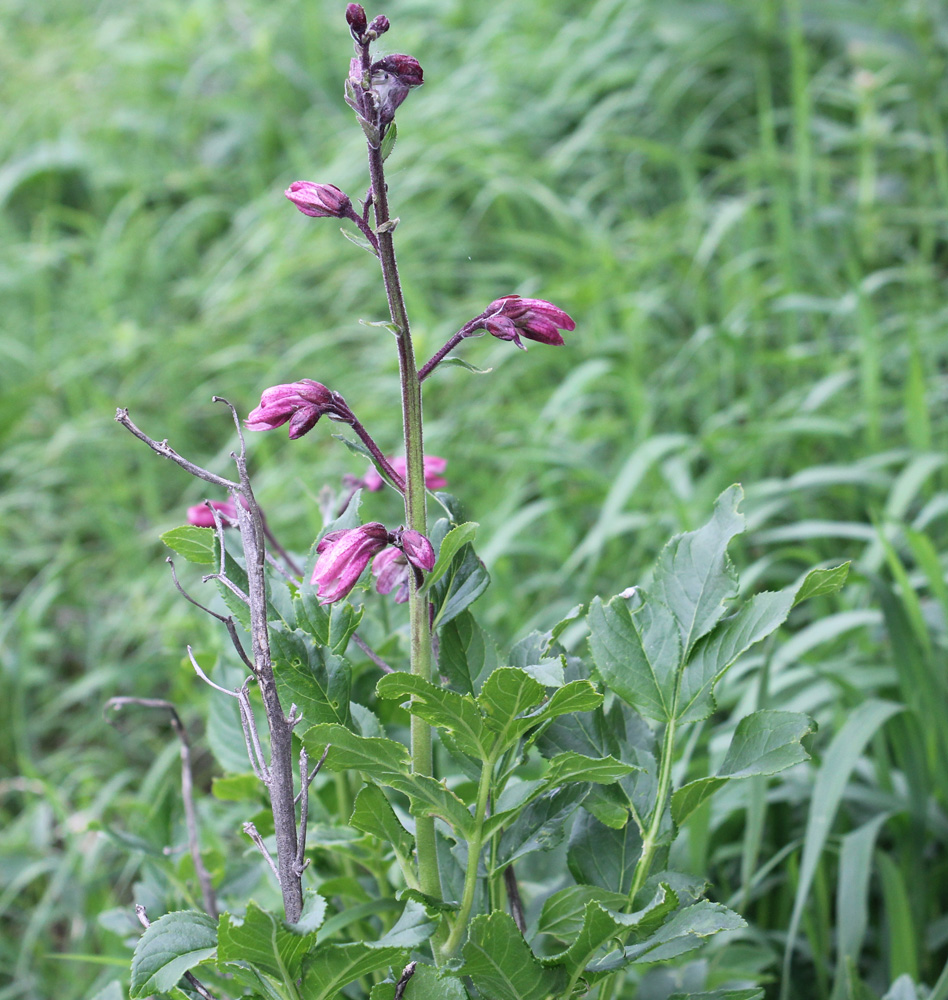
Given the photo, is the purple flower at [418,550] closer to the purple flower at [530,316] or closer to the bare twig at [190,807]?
the purple flower at [530,316]

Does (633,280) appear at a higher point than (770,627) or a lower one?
higher

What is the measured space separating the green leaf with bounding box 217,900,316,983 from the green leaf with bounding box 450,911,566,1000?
11 cm

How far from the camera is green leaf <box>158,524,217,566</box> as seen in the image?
0.81 metres

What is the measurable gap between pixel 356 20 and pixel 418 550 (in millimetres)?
386

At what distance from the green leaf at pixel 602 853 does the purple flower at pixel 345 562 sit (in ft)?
1.05

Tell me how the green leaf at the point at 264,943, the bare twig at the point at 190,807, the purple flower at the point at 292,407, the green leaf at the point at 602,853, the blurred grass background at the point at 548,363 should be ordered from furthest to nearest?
the blurred grass background at the point at 548,363
the bare twig at the point at 190,807
the green leaf at the point at 602,853
the purple flower at the point at 292,407
the green leaf at the point at 264,943

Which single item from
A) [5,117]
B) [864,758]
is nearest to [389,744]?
[864,758]

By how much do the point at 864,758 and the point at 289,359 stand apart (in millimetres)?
2004

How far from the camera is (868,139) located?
9.61ft

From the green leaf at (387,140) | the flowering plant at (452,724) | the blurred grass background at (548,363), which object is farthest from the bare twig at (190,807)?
the green leaf at (387,140)

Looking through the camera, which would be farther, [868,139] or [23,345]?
[23,345]

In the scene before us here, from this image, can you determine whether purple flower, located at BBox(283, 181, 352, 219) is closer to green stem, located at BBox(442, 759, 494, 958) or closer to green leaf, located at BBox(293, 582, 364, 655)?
green leaf, located at BBox(293, 582, 364, 655)

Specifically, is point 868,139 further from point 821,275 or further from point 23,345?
point 23,345

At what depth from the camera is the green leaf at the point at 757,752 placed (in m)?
0.76
